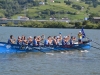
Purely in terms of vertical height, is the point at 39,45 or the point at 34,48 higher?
the point at 39,45

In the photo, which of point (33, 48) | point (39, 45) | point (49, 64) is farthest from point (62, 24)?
point (49, 64)

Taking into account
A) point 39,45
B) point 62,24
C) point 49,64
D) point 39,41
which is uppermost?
point 39,41

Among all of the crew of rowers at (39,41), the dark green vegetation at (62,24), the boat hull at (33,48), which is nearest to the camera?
the boat hull at (33,48)

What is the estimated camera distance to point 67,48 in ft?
130

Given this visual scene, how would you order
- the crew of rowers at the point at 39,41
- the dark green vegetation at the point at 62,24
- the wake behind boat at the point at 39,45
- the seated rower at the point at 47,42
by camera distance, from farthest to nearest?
the dark green vegetation at the point at 62,24 < the seated rower at the point at 47,42 < the crew of rowers at the point at 39,41 < the wake behind boat at the point at 39,45

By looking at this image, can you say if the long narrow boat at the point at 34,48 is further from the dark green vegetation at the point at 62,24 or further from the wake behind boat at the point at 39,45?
the dark green vegetation at the point at 62,24

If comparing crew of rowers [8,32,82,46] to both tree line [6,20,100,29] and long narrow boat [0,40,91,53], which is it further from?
tree line [6,20,100,29]

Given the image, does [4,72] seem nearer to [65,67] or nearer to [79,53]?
[65,67]

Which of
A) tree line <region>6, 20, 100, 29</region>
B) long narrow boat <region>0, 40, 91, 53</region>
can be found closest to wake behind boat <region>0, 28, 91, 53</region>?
long narrow boat <region>0, 40, 91, 53</region>

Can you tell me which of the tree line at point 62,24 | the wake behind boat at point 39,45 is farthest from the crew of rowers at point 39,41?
the tree line at point 62,24

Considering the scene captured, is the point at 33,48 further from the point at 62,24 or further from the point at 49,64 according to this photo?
the point at 62,24

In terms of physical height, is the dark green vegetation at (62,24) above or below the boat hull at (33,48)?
below

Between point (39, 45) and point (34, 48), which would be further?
point (39, 45)

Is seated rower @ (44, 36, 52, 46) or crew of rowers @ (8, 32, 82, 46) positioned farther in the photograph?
seated rower @ (44, 36, 52, 46)
